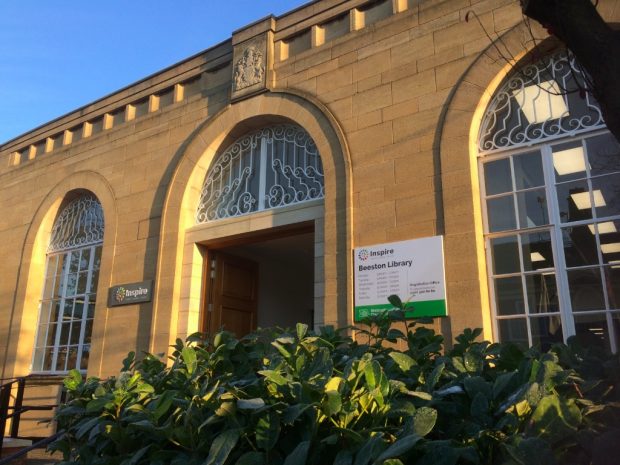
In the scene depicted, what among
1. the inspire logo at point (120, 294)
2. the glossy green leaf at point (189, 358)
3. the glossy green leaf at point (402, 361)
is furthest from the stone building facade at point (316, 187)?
the glossy green leaf at point (189, 358)

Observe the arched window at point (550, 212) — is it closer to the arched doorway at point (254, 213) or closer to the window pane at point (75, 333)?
the arched doorway at point (254, 213)

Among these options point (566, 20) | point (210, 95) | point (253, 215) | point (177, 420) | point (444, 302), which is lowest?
point (177, 420)

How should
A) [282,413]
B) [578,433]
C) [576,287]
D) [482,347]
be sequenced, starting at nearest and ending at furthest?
[578,433], [282,413], [482,347], [576,287]

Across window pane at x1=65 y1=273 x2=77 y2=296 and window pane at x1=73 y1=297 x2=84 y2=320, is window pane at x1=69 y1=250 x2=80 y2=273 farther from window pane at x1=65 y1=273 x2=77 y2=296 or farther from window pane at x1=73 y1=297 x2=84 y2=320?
window pane at x1=73 y1=297 x2=84 y2=320

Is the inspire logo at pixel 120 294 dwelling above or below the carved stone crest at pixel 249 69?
below

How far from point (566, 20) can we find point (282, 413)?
7.53 feet

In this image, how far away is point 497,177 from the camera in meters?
6.45

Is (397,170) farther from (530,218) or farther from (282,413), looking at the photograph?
(282,413)

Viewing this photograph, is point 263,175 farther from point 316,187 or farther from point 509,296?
point 509,296

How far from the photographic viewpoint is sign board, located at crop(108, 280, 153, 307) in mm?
8719

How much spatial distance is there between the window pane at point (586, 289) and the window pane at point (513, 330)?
55 centimetres

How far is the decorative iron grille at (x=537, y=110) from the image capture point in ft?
20.0

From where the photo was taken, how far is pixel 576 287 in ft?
18.8

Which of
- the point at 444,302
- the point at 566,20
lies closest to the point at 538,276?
the point at 444,302
